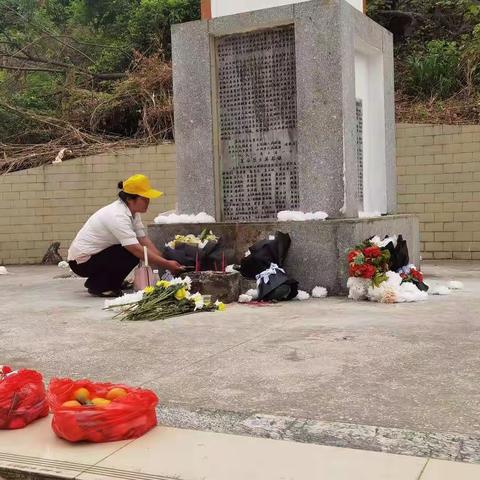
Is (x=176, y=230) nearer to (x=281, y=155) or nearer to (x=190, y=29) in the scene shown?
(x=281, y=155)

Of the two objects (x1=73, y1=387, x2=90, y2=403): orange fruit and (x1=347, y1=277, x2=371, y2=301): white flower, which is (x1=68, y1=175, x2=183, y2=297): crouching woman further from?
(x1=73, y1=387, x2=90, y2=403): orange fruit

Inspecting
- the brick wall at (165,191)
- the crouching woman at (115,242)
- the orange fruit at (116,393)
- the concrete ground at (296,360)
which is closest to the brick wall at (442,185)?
the brick wall at (165,191)

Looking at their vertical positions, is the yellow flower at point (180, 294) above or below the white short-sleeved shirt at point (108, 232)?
below

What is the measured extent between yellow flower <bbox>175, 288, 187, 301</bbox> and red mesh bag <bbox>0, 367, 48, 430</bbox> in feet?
8.10

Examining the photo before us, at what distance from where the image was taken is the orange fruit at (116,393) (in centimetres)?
256

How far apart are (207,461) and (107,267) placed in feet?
14.6

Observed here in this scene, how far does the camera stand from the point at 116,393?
2576 millimetres

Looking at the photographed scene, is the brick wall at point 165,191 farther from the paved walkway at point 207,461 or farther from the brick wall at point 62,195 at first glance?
the paved walkway at point 207,461

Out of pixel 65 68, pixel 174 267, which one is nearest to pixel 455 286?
pixel 174 267

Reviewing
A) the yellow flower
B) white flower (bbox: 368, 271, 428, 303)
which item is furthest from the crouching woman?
white flower (bbox: 368, 271, 428, 303)

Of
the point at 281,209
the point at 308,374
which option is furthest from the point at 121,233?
the point at 308,374

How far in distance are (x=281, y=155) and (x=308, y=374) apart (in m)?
3.59

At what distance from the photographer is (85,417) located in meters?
2.37

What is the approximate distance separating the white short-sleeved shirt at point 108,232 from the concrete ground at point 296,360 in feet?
2.28
